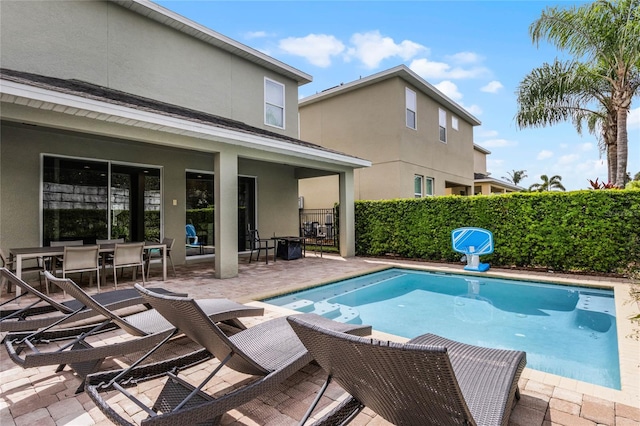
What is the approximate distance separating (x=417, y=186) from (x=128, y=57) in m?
12.9

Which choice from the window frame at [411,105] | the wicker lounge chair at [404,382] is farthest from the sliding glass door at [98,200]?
the window frame at [411,105]

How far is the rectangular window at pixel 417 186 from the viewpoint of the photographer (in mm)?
16350

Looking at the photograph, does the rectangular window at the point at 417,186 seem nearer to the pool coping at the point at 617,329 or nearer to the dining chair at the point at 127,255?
the pool coping at the point at 617,329

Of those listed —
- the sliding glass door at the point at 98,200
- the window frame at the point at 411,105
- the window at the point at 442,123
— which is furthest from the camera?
the window at the point at 442,123

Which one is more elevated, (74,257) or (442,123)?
(442,123)

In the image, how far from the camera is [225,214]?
849cm

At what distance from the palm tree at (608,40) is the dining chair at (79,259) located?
47.8ft

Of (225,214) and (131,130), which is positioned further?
(225,214)

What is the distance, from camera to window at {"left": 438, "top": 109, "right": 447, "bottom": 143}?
18.3 metres

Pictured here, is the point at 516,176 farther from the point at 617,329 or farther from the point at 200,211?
the point at 617,329

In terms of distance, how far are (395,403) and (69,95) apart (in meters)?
6.74

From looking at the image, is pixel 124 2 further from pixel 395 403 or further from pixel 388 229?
pixel 395 403

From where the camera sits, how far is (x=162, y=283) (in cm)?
784

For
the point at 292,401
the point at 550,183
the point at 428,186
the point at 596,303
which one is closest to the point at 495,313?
the point at 596,303
